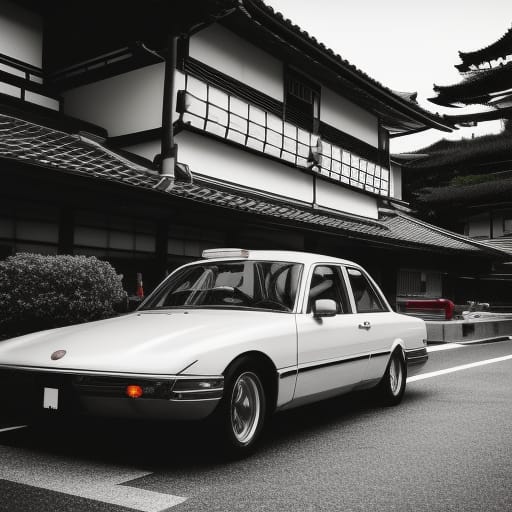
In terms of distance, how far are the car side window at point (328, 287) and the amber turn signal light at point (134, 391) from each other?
1.97 metres

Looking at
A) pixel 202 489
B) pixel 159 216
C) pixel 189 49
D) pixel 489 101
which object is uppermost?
pixel 489 101

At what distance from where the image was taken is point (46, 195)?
10.4 metres

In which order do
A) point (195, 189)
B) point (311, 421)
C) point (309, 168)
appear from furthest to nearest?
point (309, 168) → point (195, 189) → point (311, 421)

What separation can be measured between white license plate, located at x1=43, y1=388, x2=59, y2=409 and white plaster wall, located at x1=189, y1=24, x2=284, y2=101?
34.4 ft

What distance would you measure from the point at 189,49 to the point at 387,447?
33.9ft

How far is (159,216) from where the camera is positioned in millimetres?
12258

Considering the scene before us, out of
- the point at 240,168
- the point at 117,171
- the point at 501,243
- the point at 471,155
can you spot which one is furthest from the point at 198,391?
the point at 471,155

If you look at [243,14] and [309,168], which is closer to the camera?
[243,14]

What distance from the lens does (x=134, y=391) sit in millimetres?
4023

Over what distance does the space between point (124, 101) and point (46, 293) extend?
21.9 ft

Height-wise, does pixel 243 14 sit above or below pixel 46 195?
above

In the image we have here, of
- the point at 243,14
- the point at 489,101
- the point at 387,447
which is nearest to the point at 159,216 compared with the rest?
the point at 243,14

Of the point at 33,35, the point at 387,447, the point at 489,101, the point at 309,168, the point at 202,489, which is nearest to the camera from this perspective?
the point at 202,489

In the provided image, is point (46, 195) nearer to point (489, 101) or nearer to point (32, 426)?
point (32, 426)
